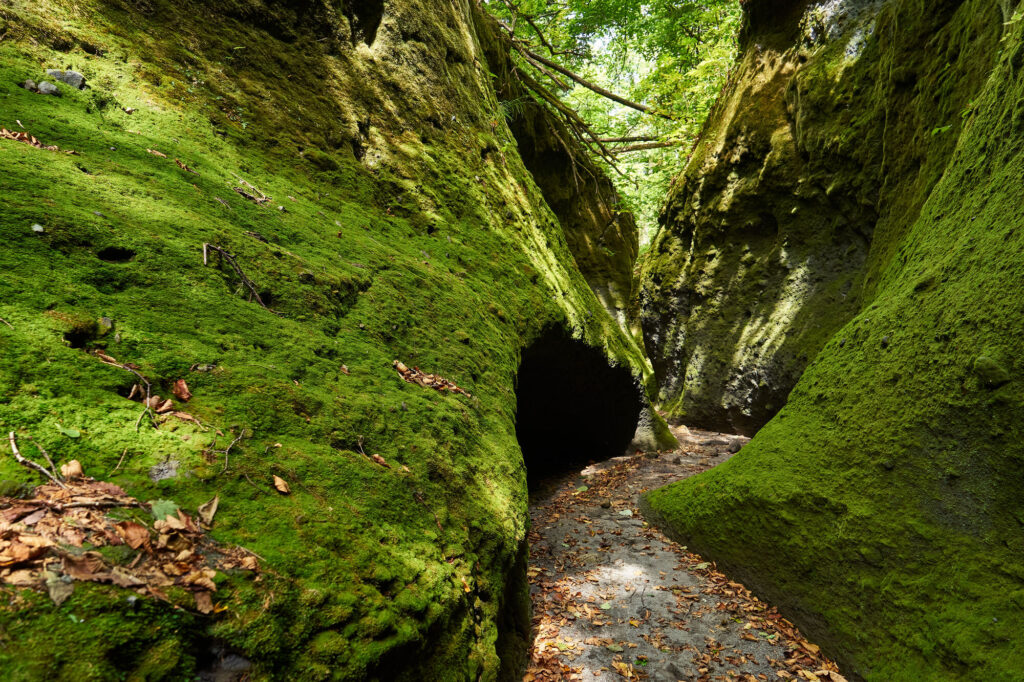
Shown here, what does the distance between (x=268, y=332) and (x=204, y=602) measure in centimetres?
152

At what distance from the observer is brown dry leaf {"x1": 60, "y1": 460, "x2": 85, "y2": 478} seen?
148 centimetres

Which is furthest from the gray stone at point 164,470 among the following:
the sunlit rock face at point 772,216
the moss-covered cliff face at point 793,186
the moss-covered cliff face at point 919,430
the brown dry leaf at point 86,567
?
the sunlit rock face at point 772,216

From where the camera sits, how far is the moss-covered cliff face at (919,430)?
275 cm

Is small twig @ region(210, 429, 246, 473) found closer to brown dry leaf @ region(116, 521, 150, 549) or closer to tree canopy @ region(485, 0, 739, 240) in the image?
brown dry leaf @ region(116, 521, 150, 549)

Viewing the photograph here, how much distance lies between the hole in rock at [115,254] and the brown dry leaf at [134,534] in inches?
57.8

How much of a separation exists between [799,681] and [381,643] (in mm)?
2941

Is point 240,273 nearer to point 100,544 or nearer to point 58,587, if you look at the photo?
point 100,544

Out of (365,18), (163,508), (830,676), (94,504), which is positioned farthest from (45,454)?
(365,18)

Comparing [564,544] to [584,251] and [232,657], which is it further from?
[584,251]

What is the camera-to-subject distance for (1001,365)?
2793 millimetres

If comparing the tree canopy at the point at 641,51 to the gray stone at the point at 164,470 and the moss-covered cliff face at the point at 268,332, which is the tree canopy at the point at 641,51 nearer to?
the moss-covered cliff face at the point at 268,332

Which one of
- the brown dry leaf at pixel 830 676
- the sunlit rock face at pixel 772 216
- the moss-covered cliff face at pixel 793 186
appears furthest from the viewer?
the sunlit rock face at pixel 772 216

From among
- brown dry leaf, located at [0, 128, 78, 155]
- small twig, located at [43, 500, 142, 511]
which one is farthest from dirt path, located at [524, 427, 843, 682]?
brown dry leaf, located at [0, 128, 78, 155]

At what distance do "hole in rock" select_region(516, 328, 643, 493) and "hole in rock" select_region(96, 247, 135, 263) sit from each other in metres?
4.07
